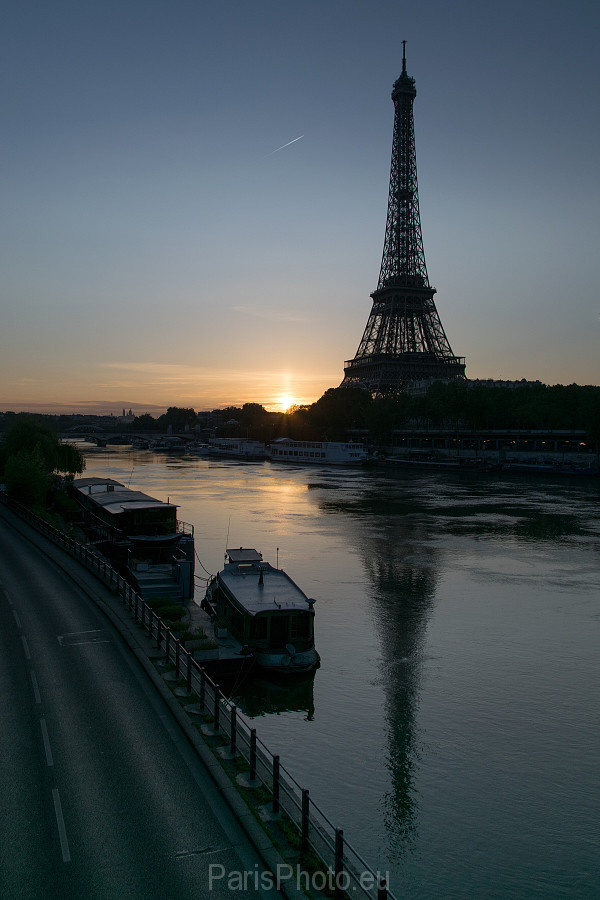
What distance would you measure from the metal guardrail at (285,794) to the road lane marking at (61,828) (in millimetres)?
3567

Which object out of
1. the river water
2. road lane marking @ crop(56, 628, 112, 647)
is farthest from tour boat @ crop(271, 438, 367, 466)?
road lane marking @ crop(56, 628, 112, 647)

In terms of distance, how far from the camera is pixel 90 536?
160ft

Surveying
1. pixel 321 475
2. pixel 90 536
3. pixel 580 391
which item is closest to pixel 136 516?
pixel 90 536

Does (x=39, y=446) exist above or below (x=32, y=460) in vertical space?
above

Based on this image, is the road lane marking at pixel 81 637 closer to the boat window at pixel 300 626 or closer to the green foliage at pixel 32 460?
the boat window at pixel 300 626

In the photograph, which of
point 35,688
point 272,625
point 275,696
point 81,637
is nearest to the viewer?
point 35,688

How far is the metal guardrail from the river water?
7.33 feet

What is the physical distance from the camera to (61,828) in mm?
12211

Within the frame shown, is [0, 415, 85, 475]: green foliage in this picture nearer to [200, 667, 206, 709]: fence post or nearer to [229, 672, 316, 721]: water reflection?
[229, 672, 316, 721]: water reflection

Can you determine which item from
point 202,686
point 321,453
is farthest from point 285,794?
point 321,453

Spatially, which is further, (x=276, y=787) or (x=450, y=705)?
(x=450, y=705)

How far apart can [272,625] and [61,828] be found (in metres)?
15.0

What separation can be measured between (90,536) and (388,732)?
32.8m

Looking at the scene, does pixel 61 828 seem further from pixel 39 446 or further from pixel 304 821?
pixel 39 446
